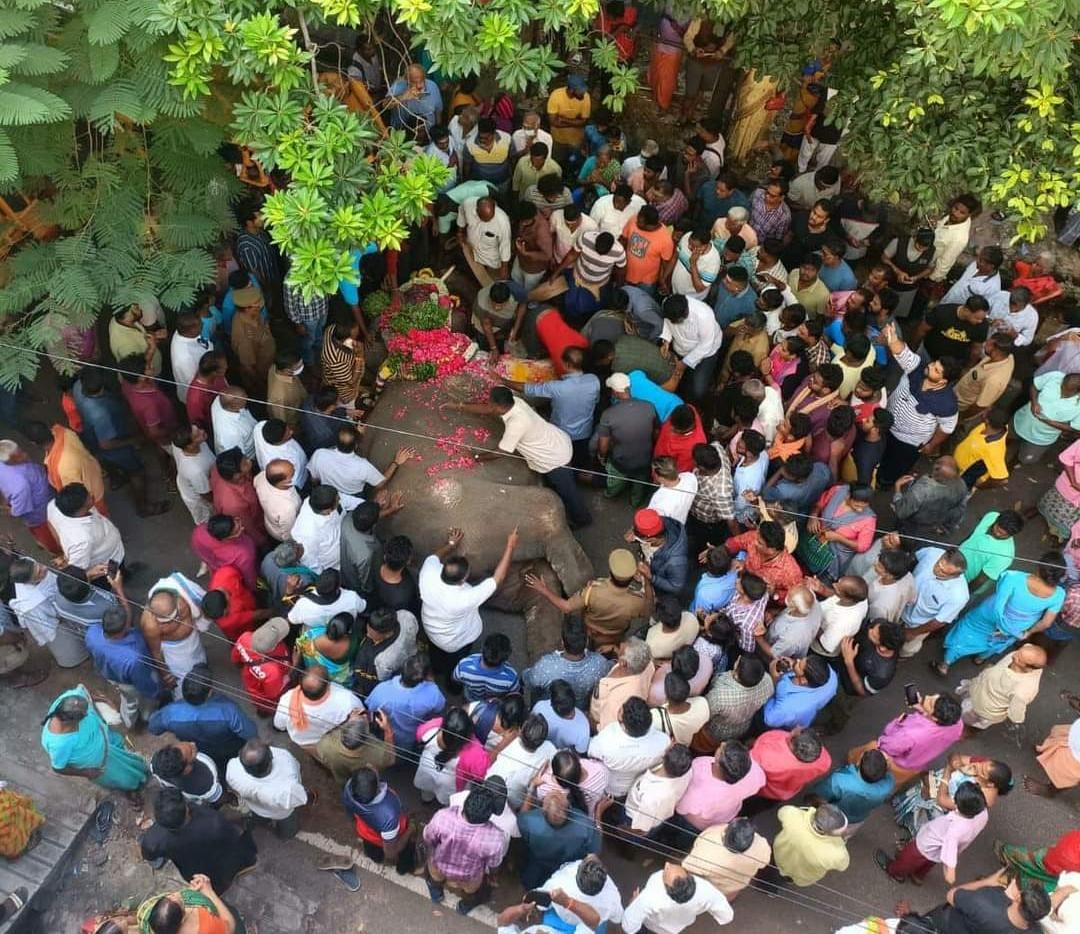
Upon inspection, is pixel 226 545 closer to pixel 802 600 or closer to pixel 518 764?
pixel 518 764

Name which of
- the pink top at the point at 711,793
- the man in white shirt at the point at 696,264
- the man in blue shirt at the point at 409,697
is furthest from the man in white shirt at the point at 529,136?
the pink top at the point at 711,793

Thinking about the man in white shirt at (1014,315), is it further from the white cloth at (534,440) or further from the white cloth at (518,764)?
the white cloth at (518,764)

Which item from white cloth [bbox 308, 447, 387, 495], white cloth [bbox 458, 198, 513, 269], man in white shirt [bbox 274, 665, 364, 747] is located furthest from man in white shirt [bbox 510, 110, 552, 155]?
man in white shirt [bbox 274, 665, 364, 747]

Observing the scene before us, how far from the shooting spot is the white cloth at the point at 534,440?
6.82 meters

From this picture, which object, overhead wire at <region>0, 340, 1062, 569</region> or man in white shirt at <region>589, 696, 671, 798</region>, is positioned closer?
man in white shirt at <region>589, 696, 671, 798</region>

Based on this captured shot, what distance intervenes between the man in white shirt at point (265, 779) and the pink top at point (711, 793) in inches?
91.2

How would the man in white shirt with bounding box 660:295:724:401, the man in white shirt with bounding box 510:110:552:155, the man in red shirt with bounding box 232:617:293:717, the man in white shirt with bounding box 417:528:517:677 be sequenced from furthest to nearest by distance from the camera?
the man in white shirt with bounding box 510:110:552:155, the man in white shirt with bounding box 660:295:724:401, the man in white shirt with bounding box 417:528:517:677, the man in red shirt with bounding box 232:617:293:717

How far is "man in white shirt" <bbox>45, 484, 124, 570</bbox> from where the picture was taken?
601 cm

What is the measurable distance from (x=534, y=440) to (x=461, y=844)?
313cm

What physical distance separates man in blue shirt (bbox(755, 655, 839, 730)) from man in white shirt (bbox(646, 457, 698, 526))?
4.66 ft

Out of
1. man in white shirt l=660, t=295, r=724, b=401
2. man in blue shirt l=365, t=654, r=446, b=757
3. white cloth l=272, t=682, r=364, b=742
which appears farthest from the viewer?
man in white shirt l=660, t=295, r=724, b=401

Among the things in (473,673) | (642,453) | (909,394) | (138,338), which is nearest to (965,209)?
(909,394)

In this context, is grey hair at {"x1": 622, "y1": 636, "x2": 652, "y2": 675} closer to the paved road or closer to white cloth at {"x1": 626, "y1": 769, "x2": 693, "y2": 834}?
white cloth at {"x1": 626, "y1": 769, "x2": 693, "y2": 834}

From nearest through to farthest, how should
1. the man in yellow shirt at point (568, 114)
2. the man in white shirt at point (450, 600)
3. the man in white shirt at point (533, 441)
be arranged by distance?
1. the man in white shirt at point (450, 600)
2. the man in white shirt at point (533, 441)
3. the man in yellow shirt at point (568, 114)
